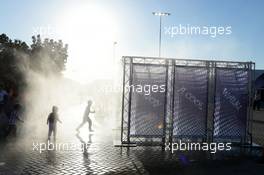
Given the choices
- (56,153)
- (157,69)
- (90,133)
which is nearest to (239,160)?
(157,69)

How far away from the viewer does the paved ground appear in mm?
10984

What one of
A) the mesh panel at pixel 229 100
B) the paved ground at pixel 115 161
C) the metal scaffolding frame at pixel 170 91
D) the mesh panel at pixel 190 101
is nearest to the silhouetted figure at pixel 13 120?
the paved ground at pixel 115 161

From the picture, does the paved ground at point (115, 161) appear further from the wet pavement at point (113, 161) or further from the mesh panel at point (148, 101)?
the mesh panel at point (148, 101)

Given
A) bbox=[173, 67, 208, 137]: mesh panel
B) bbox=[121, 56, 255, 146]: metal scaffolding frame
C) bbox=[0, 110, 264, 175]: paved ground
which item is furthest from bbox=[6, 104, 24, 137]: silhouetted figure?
bbox=[173, 67, 208, 137]: mesh panel

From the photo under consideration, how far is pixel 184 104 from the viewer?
15.5 metres

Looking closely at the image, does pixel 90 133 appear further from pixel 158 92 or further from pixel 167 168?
pixel 167 168

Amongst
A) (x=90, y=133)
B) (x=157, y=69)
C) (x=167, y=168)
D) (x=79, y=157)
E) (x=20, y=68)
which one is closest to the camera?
(x=167, y=168)

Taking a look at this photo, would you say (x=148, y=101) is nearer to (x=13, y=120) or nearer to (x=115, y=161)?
(x=115, y=161)

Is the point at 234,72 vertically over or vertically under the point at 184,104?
over

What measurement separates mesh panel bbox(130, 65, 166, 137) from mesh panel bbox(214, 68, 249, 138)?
2.21m

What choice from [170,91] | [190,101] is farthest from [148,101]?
[190,101]

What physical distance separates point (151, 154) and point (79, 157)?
2.63 metres

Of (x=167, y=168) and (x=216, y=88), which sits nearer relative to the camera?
(x=167, y=168)

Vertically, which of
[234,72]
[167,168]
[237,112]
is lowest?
[167,168]
